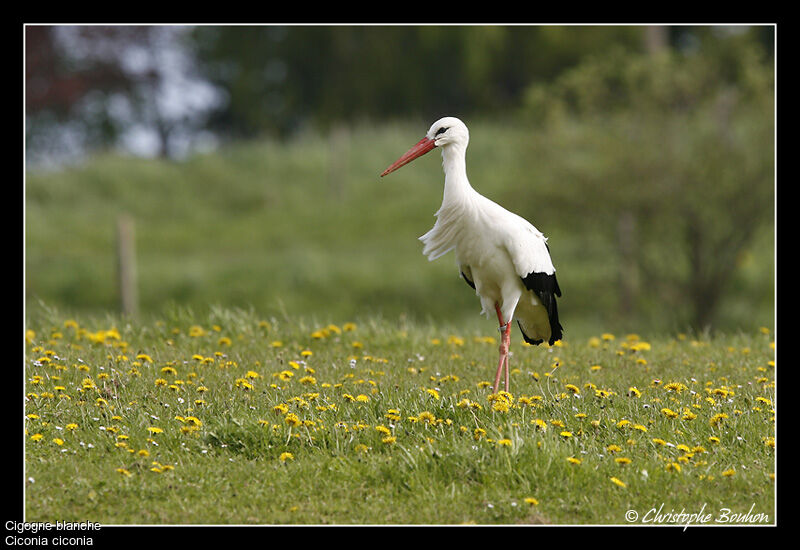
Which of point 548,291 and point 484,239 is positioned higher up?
point 484,239

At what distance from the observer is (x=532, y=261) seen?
6.82 m

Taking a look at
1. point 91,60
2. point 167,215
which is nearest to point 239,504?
point 167,215

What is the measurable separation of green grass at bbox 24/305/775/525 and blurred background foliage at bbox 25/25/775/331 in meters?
3.00

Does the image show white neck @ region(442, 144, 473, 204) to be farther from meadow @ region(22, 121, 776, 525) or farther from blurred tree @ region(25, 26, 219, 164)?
blurred tree @ region(25, 26, 219, 164)

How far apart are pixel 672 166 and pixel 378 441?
42.9 ft

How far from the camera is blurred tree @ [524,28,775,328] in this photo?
17.1 m

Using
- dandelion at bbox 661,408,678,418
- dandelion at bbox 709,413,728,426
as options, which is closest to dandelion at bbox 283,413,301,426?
dandelion at bbox 661,408,678,418

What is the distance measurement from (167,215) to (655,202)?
515 inches

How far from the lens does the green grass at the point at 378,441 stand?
198 inches

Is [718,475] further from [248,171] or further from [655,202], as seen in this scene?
[248,171]

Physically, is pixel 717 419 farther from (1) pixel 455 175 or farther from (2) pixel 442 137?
(2) pixel 442 137

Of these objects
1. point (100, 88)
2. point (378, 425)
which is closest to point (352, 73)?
point (100, 88)

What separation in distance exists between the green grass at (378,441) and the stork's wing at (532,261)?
2.28 feet

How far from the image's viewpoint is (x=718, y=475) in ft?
17.4
